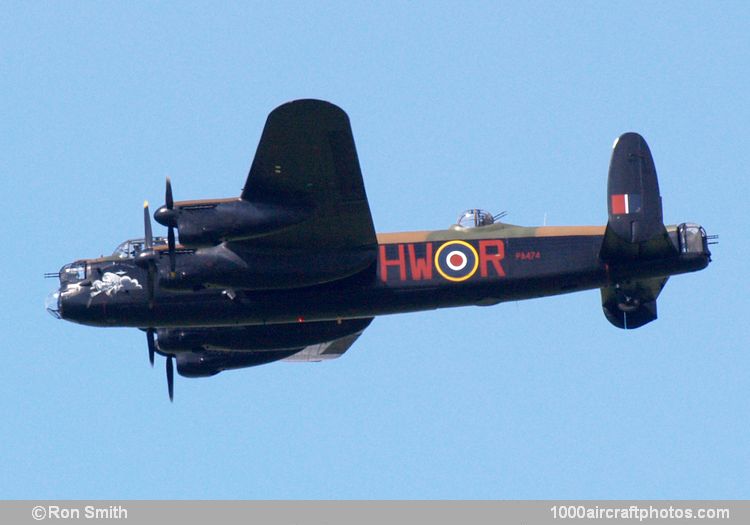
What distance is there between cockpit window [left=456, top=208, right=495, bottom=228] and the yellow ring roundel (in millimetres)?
460

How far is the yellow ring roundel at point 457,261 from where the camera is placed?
28.5 metres

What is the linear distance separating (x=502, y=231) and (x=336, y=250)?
10.1ft

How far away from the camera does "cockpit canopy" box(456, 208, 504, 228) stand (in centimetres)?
2892

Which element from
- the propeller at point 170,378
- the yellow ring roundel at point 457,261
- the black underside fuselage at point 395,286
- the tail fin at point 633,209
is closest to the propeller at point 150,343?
the black underside fuselage at point 395,286

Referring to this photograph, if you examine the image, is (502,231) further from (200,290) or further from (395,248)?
(200,290)

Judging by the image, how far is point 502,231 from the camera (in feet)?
94.4

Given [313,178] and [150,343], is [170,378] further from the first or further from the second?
[313,178]

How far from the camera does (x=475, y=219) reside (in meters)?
29.0

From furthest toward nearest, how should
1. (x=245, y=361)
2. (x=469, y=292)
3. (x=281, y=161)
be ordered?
1. (x=245, y=361)
2. (x=469, y=292)
3. (x=281, y=161)

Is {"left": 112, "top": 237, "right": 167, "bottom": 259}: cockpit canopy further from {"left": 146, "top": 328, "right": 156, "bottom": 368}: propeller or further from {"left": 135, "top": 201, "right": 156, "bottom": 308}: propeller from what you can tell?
{"left": 146, "top": 328, "right": 156, "bottom": 368}: propeller

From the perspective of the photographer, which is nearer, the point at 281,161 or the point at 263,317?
the point at 281,161

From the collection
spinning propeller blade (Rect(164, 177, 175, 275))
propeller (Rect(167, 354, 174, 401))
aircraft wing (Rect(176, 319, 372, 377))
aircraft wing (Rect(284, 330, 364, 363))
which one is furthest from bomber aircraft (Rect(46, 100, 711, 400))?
aircraft wing (Rect(284, 330, 364, 363))

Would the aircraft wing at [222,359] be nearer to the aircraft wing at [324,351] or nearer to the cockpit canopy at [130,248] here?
the aircraft wing at [324,351]

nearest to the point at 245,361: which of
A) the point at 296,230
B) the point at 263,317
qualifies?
the point at 263,317
